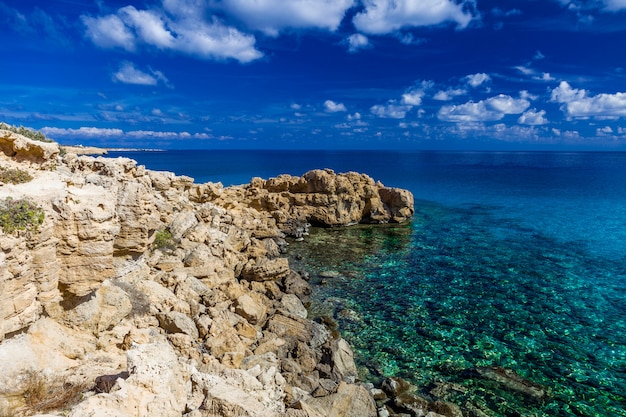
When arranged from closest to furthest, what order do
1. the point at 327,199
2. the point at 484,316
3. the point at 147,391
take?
the point at 147,391
the point at 484,316
the point at 327,199

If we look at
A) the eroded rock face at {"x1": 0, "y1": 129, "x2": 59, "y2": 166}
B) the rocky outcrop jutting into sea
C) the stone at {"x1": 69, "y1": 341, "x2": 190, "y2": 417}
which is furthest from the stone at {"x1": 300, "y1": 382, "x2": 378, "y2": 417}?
the eroded rock face at {"x1": 0, "y1": 129, "x2": 59, "y2": 166}

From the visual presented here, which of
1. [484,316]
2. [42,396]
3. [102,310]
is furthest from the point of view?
[484,316]

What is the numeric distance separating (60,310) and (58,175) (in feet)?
13.3

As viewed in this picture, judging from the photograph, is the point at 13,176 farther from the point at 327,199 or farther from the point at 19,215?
the point at 327,199

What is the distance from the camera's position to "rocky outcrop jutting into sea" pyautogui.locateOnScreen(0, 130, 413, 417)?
7.71m

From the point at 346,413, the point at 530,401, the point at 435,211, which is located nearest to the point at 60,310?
the point at 346,413

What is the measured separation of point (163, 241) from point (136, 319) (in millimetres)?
7893

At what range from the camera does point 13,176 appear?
9758 mm

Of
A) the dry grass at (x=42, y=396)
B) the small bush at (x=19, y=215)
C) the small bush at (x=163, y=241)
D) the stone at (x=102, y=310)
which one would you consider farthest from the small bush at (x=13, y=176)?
the small bush at (x=163, y=241)

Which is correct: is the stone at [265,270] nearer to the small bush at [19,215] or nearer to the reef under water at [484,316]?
the reef under water at [484,316]

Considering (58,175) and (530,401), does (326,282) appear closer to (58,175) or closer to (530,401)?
(530,401)

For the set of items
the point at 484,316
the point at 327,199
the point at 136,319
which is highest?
the point at 327,199

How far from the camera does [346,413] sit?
11.1 meters

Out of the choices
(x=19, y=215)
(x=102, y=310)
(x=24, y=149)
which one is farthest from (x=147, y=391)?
(x=24, y=149)
